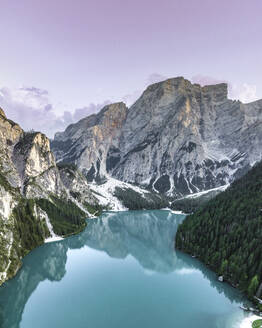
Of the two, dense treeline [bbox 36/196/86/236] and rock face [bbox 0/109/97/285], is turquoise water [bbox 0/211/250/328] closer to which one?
rock face [bbox 0/109/97/285]

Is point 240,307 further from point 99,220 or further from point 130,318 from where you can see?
point 99,220

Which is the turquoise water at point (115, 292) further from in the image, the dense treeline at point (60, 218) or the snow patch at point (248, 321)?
the dense treeline at point (60, 218)

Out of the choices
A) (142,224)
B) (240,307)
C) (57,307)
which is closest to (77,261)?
(57,307)

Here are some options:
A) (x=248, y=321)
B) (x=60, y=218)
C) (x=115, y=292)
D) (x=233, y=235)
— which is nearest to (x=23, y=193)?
(x=60, y=218)

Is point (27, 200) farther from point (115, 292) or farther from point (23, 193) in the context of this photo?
point (115, 292)

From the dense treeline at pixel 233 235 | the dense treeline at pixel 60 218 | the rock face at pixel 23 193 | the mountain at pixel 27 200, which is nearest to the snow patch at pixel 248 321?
the dense treeline at pixel 233 235
